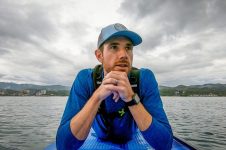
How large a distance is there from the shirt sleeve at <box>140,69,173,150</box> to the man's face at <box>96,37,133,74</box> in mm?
547

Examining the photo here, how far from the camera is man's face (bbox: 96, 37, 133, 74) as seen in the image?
3.56 m

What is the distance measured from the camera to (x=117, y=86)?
3.32 metres

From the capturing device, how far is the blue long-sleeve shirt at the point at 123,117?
11.4 feet

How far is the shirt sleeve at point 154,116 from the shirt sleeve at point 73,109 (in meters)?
0.92

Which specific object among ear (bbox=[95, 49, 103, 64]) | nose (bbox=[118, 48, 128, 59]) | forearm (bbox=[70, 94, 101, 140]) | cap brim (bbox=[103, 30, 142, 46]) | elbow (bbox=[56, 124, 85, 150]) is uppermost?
cap brim (bbox=[103, 30, 142, 46])

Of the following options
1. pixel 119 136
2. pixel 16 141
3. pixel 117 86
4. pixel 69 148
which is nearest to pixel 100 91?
pixel 117 86

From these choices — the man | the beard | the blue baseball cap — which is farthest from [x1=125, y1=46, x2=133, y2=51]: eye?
the beard

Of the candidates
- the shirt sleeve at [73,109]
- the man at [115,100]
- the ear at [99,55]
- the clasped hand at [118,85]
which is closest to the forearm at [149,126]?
the man at [115,100]

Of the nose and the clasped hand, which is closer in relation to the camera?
the clasped hand

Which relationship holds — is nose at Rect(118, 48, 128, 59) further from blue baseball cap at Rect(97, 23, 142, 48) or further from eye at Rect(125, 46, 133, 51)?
blue baseball cap at Rect(97, 23, 142, 48)

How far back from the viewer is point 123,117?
4305 mm

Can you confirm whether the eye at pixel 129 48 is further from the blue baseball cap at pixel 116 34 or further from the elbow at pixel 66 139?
the elbow at pixel 66 139

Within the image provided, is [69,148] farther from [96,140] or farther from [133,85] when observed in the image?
[96,140]

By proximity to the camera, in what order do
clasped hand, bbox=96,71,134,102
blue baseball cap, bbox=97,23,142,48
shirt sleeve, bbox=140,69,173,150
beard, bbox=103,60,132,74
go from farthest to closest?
blue baseball cap, bbox=97,23,142,48, beard, bbox=103,60,132,74, shirt sleeve, bbox=140,69,173,150, clasped hand, bbox=96,71,134,102
